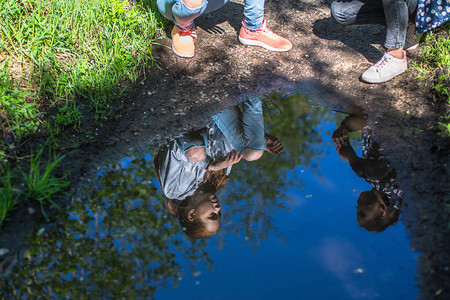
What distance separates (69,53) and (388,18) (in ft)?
7.86

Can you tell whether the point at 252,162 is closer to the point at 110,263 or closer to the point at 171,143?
the point at 171,143

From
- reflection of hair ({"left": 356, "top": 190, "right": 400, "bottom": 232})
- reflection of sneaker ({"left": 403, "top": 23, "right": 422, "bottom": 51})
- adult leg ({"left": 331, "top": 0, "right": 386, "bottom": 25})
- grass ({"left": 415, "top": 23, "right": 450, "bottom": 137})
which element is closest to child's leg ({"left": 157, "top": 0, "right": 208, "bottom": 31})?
adult leg ({"left": 331, "top": 0, "right": 386, "bottom": 25})

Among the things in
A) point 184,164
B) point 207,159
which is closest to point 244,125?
point 207,159

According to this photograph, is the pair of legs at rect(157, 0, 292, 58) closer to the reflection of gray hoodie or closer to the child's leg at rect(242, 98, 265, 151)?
the child's leg at rect(242, 98, 265, 151)

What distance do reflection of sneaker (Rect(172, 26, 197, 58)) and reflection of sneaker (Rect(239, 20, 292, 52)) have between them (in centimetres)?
47

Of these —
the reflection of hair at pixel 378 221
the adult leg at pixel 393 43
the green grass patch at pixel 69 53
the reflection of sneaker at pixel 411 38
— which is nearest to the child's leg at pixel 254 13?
the green grass patch at pixel 69 53

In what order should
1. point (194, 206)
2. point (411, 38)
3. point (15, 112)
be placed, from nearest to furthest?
1. point (194, 206)
2. point (15, 112)
3. point (411, 38)

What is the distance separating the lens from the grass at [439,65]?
9.29 ft

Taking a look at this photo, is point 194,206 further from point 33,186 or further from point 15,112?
point 15,112

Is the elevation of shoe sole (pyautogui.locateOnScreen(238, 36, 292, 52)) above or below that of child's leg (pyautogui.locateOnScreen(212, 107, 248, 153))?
above

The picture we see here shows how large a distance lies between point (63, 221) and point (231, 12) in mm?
2813

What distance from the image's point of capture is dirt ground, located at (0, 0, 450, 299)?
221cm

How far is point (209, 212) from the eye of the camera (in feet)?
7.61

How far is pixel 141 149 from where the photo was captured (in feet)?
8.85
